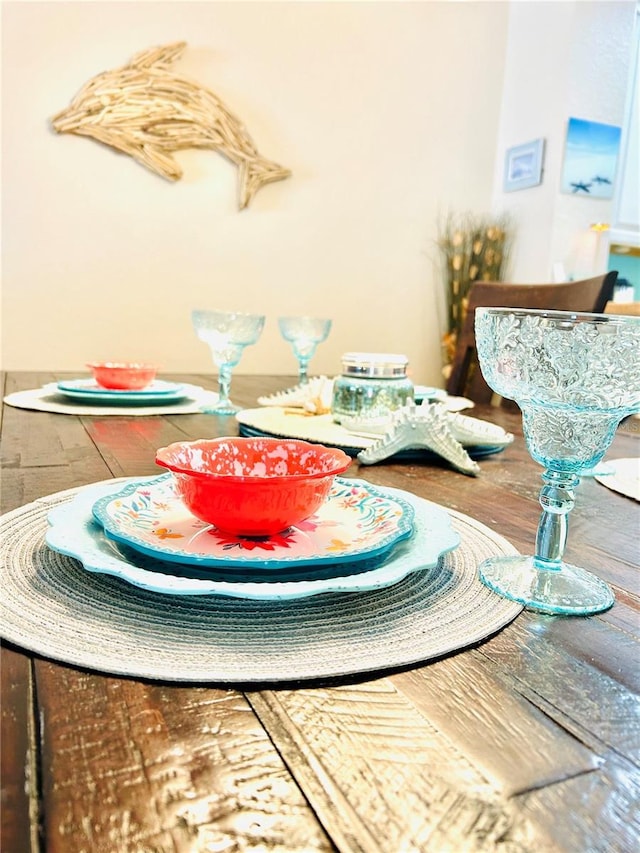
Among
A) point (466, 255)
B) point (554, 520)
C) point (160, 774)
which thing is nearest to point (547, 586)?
point (554, 520)

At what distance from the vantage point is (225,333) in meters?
1.21

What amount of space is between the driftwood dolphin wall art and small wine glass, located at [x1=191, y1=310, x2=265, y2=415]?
1.75 meters

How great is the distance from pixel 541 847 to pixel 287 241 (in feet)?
9.73

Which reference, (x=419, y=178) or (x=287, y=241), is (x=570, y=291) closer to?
(x=287, y=241)

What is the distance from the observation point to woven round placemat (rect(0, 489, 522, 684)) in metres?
0.31

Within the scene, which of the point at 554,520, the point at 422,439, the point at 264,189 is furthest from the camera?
the point at 264,189

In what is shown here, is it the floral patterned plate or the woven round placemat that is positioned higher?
the floral patterned plate

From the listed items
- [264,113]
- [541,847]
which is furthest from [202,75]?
[541,847]

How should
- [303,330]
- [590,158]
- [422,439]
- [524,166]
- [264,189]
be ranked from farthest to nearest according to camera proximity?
[524,166], [590,158], [264,189], [303,330], [422,439]

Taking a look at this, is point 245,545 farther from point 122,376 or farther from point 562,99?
point 562,99

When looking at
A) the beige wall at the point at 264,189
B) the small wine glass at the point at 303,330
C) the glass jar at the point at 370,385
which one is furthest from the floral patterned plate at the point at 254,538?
the beige wall at the point at 264,189

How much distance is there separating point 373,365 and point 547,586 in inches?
21.4

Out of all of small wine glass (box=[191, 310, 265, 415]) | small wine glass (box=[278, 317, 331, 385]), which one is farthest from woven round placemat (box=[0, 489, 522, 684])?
small wine glass (box=[278, 317, 331, 385])

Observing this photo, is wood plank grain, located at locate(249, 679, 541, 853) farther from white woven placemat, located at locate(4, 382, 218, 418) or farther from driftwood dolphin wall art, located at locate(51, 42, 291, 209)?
driftwood dolphin wall art, located at locate(51, 42, 291, 209)
